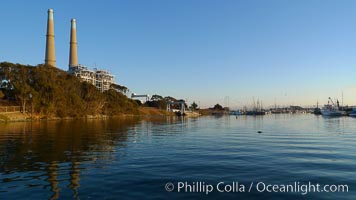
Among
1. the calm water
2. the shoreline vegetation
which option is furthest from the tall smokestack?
the calm water

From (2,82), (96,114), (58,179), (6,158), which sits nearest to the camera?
(58,179)

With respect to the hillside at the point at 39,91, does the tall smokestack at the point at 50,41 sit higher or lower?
higher

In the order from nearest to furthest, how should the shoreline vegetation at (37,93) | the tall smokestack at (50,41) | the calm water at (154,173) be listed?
the calm water at (154,173), the shoreline vegetation at (37,93), the tall smokestack at (50,41)

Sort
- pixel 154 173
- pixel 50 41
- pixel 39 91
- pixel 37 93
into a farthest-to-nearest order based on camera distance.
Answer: pixel 50 41 → pixel 39 91 → pixel 37 93 → pixel 154 173

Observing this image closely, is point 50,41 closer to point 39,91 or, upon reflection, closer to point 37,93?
point 39,91

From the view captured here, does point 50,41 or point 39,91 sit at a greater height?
point 50,41

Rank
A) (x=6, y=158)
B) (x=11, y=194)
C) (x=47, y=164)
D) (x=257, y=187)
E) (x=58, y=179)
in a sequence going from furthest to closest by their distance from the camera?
(x=6, y=158) → (x=47, y=164) → (x=58, y=179) → (x=257, y=187) → (x=11, y=194)

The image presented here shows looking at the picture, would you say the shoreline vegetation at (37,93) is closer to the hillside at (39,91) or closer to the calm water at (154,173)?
the hillside at (39,91)

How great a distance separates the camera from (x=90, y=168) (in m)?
20.4

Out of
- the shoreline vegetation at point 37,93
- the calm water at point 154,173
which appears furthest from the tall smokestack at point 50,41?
the calm water at point 154,173

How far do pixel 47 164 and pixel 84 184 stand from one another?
24.3ft

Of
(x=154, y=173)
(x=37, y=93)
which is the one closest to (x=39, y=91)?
(x=37, y=93)

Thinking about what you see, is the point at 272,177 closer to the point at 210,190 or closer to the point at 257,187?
the point at 257,187

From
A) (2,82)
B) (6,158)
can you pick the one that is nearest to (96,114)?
(2,82)
